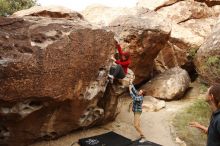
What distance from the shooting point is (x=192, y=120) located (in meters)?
12.1

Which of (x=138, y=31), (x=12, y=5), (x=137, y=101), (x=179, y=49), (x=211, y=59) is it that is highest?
(x=138, y=31)

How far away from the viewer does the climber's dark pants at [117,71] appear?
1054 centimetres

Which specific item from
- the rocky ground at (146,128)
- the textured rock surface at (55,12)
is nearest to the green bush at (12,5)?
the textured rock surface at (55,12)

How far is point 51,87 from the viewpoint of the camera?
8406 mm

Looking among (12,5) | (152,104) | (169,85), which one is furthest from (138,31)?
(12,5)

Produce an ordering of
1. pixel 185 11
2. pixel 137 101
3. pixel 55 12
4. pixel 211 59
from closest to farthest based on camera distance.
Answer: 1. pixel 137 101
2. pixel 55 12
3. pixel 211 59
4. pixel 185 11

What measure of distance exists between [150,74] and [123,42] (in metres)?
3.06

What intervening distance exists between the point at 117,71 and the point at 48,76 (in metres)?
2.90

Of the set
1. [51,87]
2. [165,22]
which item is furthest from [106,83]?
[165,22]

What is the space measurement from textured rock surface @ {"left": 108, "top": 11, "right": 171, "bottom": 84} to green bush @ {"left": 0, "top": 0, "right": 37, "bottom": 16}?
37.3 ft

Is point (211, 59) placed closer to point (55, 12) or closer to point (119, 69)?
point (119, 69)

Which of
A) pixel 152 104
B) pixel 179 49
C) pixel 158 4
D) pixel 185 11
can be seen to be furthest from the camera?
pixel 158 4

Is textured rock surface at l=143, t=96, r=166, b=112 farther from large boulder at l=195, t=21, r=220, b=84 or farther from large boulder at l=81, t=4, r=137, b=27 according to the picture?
large boulder at l=81, t=4, r=137, b=27

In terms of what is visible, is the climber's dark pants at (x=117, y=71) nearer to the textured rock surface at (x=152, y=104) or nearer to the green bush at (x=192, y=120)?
the green bush at (x=192, y=120)
